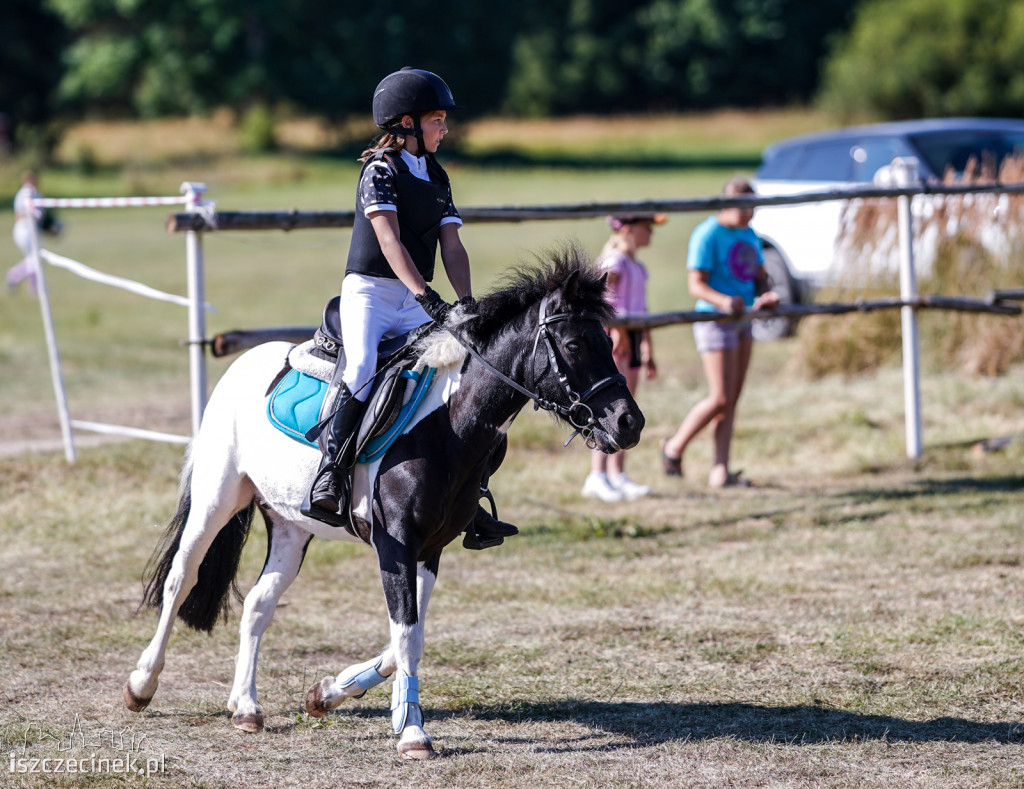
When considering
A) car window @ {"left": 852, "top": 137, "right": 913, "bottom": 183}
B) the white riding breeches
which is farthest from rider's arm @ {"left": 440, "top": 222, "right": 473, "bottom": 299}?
car window @ {"left": 852, "top": 137, "right": 913, "bottom": 183}

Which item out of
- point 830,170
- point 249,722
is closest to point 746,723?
point 249,722

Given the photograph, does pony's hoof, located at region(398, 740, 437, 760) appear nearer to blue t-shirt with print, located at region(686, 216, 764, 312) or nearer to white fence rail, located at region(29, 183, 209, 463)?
white fence rail, located at region(29, 183, 209, 463)

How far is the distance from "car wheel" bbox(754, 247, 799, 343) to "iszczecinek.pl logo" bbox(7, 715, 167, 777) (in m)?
10.9

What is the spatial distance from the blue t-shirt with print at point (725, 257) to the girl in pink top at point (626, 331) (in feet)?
1.10

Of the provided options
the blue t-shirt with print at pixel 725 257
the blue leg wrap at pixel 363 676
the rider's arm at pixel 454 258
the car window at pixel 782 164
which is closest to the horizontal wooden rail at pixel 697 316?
the blue t-shirt with print at pixel 725 257

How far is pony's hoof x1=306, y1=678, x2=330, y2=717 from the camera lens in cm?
469

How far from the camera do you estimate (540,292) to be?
14.5 feet

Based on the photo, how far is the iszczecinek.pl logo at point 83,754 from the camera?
14.1ft

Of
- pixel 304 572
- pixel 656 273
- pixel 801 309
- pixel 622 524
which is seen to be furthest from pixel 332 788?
pixel 656 273

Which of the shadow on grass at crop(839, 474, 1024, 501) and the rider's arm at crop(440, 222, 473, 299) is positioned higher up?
the rider's arm at crop(440, 222, 473, 299)

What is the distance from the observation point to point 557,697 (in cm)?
514

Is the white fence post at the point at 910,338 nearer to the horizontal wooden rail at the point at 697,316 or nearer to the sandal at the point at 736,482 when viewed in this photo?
the horizontal wooden rail at the point at 697,316

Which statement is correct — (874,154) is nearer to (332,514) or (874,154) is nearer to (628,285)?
(628,285)

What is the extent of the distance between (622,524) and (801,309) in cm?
208
